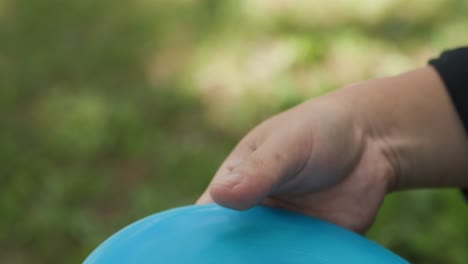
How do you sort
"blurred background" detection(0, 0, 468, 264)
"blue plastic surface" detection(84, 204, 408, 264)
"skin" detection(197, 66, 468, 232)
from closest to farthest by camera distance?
"blue plastic surface" detection(84, 204, 408, 264) < "skin" detection(197, 66, 468, 232) < "blurred background" detection(0, 0, 468, 264)

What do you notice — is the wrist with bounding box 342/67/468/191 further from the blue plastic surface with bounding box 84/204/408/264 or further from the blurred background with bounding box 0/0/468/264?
the blurred background with bounding box 0/0/468/264

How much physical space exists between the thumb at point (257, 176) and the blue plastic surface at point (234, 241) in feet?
0.12

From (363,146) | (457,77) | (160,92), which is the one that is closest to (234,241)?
(363,146)

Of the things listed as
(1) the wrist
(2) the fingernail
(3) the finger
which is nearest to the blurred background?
(1) the wrist

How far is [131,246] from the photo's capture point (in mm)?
651

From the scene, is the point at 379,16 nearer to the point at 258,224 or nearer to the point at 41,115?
the point at 41,115

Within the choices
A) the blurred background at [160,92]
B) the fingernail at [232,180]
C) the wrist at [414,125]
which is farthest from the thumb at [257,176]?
the blurred background at [160,92]

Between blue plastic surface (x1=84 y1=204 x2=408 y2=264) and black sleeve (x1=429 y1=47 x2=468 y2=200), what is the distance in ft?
0.75

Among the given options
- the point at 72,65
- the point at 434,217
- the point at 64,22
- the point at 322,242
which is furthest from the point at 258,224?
the point at 64,22

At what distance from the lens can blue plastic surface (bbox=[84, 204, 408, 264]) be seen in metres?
0.65

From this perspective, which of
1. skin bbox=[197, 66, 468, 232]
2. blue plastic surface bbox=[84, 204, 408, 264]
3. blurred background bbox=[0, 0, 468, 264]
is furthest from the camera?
blurred background bbox=[0, 0, 468, 264]

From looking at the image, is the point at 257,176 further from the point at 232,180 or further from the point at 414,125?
the point at 414,125

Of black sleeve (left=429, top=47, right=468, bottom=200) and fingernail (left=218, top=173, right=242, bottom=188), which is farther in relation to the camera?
black sleeve (left=429, top=47, right=468, bottom=200)

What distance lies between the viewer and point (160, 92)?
1514mm
